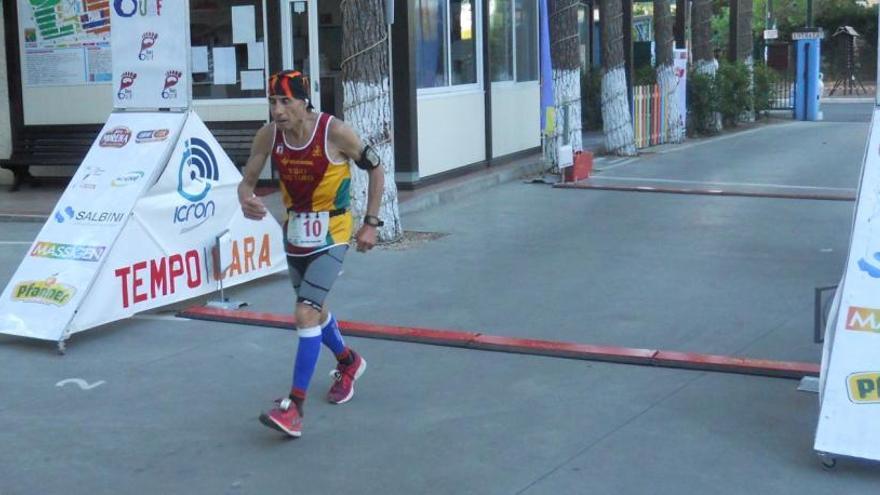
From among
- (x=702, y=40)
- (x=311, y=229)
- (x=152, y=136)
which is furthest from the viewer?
(x=702, y=40)

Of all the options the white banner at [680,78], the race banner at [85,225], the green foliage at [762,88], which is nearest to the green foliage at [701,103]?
the white banner at [680,78]

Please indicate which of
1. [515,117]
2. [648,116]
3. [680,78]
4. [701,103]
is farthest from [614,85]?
[701,103]

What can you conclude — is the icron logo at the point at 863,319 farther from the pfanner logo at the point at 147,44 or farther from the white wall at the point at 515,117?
the white wall at the point at 515,117

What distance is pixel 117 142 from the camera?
330 inches

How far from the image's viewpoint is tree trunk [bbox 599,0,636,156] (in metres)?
17.2

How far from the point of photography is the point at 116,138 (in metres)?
8.41

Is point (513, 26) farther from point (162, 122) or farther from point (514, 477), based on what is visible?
point (514, 477)

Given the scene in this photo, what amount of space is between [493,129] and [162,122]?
8208 mm

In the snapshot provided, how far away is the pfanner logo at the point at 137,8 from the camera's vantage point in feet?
27.8

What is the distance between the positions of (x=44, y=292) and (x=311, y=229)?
2.62 meters

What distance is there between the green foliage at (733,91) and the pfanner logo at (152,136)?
15.1 meters

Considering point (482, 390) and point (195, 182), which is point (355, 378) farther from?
point (195, 182)

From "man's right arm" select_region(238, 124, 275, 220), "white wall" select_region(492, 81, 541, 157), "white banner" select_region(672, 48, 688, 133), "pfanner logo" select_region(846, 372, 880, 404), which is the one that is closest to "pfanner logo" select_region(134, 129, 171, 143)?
"man's right arm" select_region(238, 124, 275, 220)

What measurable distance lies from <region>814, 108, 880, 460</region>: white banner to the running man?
2340 mm
